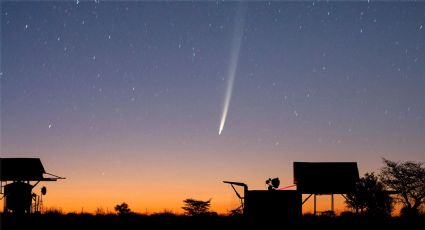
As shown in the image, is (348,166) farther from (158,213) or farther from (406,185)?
(158,213)

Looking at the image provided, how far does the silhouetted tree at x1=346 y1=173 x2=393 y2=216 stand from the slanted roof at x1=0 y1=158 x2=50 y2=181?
26.1 m

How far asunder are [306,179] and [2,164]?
23.1 meters

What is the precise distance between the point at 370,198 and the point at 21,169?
30194 millimetres

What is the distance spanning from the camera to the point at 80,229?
693 inches

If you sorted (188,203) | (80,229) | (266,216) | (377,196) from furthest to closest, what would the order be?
(188,203), (377,196), (266,216), (80,229)

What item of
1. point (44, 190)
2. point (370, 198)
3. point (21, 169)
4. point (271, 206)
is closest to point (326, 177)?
point (370, 198)

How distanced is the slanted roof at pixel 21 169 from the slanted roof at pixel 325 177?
791 inches

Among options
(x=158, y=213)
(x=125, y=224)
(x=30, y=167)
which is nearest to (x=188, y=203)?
(x=30, y=167)

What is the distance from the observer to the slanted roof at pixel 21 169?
1611 inches

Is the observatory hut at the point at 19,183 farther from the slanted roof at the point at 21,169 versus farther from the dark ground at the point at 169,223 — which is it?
the dark ground at the point at 169,223

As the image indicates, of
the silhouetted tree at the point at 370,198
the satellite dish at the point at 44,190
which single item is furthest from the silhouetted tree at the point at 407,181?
the satellite dish at the point at 44,190

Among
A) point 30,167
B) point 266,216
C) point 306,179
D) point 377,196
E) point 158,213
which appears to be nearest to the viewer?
point 266,216

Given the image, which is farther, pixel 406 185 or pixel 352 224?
pixel 406 185

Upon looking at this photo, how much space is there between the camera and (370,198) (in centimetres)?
4888
